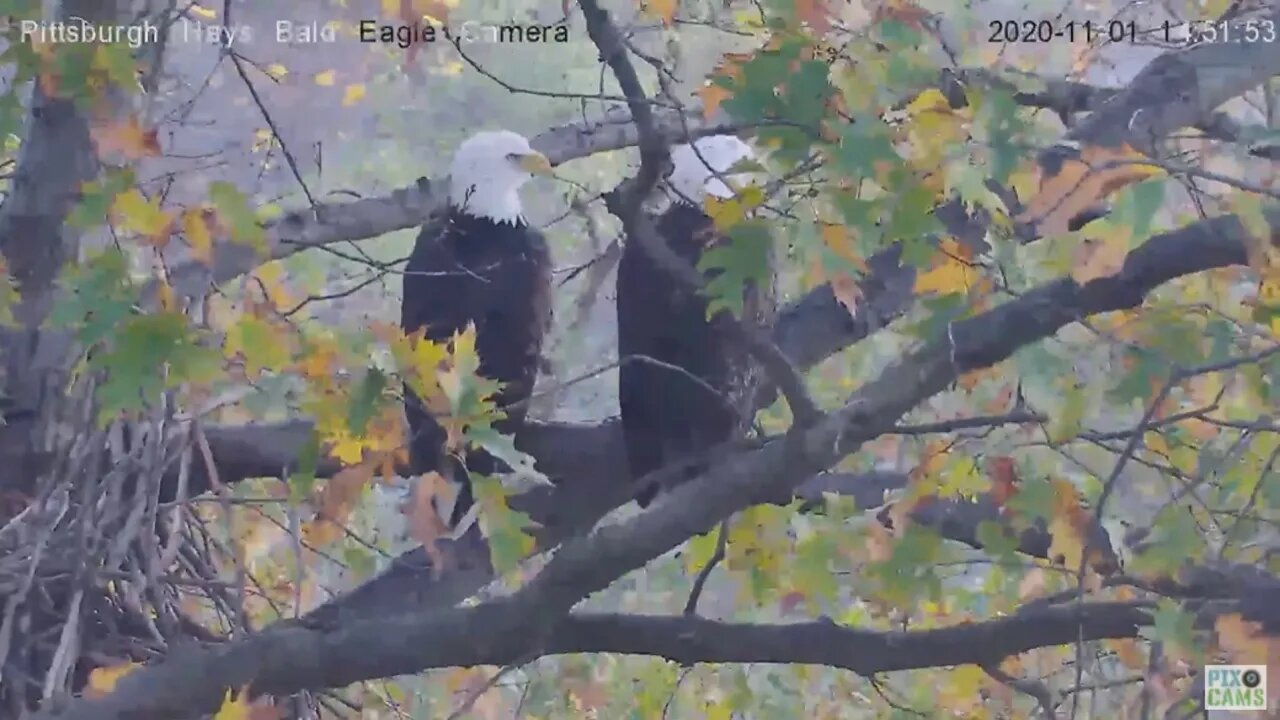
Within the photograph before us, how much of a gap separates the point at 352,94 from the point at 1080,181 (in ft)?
4.43

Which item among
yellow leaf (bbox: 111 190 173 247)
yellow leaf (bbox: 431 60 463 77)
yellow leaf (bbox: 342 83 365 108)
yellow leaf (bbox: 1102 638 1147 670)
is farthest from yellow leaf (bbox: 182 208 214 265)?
yellow leaf (bbox: 1102 638 1147 670)

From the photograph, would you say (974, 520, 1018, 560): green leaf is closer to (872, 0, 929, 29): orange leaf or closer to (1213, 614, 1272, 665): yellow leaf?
(1213, 614, 1272, 665): yellow leaf

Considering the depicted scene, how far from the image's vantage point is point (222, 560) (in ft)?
6.86

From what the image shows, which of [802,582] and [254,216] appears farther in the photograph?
[802,582]

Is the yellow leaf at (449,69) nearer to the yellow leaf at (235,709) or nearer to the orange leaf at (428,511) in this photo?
the orange leaf at (428,511)

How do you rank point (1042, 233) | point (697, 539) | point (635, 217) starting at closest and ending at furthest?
point (635, 217) < point (1042, 233) < point (697, 539)

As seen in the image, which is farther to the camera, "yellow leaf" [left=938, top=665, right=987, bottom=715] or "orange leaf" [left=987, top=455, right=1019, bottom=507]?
"yellow leaf" [left=938, top=665, right=987, bottom=715]

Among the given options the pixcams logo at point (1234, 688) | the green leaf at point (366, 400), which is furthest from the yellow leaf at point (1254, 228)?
the green leaf at point (366, 400)

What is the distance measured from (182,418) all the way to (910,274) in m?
0.89

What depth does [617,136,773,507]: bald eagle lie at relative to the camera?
201cm

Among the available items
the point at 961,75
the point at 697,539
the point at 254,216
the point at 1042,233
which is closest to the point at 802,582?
the point at 697,539

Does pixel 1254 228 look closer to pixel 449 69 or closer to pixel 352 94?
pixel 449 69

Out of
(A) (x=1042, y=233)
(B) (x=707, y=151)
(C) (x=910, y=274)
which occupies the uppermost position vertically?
(B) (x=707, y=151)

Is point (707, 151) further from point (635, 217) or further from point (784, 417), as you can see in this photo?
point (635, 217)
